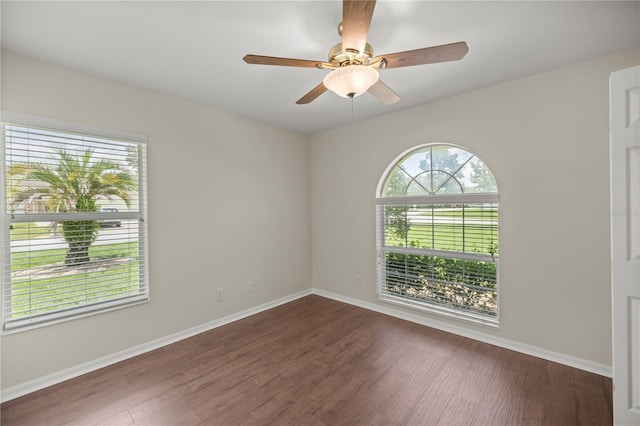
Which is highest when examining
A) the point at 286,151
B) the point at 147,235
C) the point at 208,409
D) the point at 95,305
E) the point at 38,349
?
the point at 286,151

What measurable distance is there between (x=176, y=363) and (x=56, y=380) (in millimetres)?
837

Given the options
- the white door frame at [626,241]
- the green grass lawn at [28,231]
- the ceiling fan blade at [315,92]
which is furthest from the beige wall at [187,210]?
the white door frame at [626,241]

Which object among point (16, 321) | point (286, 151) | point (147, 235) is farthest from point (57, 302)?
point (286, 151)

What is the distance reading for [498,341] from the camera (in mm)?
2617

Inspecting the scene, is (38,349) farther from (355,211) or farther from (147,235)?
(355,211)

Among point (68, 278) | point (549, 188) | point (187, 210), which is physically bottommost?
point (68, 278)

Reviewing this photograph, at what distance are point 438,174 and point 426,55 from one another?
182 centimetres

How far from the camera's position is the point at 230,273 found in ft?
10.7

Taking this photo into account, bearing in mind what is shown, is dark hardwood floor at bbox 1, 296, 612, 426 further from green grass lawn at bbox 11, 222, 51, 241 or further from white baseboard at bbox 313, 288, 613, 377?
green grass lawn at bbox 11, 222, 51, 241

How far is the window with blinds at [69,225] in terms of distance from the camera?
6.54 ft

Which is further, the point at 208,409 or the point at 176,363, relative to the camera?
the point at 176,363

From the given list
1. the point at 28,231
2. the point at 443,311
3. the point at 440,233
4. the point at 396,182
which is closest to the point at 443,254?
the point at 440,233

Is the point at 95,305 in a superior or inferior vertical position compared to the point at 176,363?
superior

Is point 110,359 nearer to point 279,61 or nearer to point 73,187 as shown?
point 73,187
